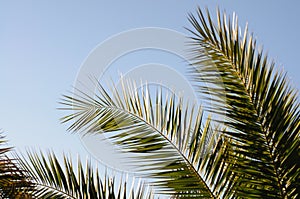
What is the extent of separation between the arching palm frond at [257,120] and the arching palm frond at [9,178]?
1620mm

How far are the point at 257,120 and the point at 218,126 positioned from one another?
60 centimetres

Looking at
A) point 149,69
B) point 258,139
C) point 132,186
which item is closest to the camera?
point 258,139

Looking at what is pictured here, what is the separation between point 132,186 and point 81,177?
460 millimetres

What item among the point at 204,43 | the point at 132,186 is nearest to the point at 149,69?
the point at 204,43

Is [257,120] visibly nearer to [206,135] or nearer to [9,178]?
[206,135]

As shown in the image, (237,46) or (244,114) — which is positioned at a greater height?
(237,46)

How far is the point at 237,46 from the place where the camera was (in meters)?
4.07

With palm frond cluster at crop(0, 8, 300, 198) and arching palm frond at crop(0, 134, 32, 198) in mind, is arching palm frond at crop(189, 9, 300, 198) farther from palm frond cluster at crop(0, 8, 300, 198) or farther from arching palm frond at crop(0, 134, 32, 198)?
arching palm frond at crop(0, 134, 32, 198)

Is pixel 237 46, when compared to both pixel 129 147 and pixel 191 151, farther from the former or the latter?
pixel 129 147

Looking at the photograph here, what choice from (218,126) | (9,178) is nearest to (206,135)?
(218,126)

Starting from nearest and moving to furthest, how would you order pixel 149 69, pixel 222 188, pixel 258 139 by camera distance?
1. pixel 258 139
2. pixel 222 188
3. pixel 149 69

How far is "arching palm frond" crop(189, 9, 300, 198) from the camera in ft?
12.7

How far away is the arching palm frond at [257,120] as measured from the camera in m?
3.87

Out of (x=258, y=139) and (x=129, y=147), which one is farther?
(x=129, y=147)
